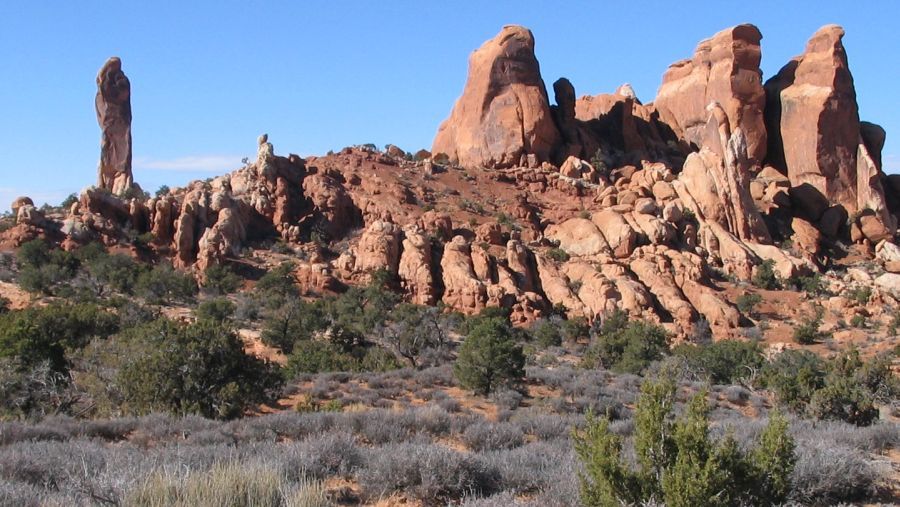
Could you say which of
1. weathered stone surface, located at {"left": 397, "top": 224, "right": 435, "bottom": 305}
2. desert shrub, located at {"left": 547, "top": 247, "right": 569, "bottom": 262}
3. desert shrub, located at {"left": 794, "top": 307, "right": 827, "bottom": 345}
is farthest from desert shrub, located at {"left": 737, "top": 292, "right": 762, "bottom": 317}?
weathered stone surface, located at {"left": 397, "top": 224, "right": 435, "bottom": 305}

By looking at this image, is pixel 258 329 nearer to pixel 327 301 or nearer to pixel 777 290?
pixel 327 301

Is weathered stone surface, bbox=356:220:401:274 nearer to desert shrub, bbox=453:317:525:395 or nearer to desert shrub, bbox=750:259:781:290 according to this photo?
desert shrub, bbox=453:317:525:395

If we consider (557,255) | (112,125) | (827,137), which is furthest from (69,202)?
(827,137)

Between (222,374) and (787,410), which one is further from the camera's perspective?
(787,410)

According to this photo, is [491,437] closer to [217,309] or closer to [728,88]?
[217,309]

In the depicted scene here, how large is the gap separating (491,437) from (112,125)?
43.3 m

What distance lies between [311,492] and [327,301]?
88.1 feet

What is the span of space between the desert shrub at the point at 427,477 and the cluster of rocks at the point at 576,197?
25.5 meters

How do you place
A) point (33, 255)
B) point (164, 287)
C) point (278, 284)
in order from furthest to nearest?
point (278, 284) < point (33, 255) < point (164, 287)

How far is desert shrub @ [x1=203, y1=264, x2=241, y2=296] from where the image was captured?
3247 centimetres

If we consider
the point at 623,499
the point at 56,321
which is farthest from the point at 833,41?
the point at 623,499

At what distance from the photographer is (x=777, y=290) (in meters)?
→ 36.5

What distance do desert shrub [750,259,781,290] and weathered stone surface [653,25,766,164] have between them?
1205 cm

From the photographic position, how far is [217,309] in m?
28.3
